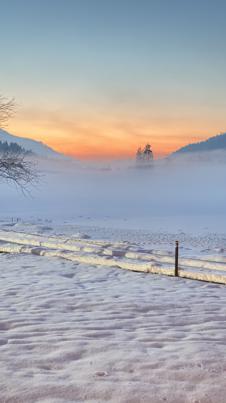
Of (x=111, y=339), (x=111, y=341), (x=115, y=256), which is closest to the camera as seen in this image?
(x=111, y=341)

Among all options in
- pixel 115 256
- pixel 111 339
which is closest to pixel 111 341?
pixel 111 339

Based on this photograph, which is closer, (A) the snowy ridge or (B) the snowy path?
(B) the snowy path

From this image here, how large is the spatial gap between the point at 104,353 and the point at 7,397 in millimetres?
1776

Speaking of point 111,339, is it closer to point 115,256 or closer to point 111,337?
point 111,337

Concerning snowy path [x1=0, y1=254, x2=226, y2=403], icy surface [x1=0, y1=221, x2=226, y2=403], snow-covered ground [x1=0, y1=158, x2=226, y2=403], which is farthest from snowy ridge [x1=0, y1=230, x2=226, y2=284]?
snowy path [x1=0, y1=254, x2=226, y2=403]

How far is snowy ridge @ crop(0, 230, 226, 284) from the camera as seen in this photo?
13.0m

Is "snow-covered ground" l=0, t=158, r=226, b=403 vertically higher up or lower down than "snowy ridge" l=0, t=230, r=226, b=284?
lower down

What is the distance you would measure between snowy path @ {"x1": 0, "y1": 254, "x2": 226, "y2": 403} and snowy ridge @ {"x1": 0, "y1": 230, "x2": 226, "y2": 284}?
1.02m

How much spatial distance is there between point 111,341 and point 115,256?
898 centimetres

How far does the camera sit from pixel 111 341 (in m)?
6.96

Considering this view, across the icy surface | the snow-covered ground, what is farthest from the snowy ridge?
the icy surface

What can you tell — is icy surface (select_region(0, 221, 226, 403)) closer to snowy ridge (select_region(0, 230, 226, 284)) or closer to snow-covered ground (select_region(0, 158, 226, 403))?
snow-covered ground (select_region(0, 158, 226, 403))

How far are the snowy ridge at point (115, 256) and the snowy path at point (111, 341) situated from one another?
1025 mm

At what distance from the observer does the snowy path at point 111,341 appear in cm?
525
